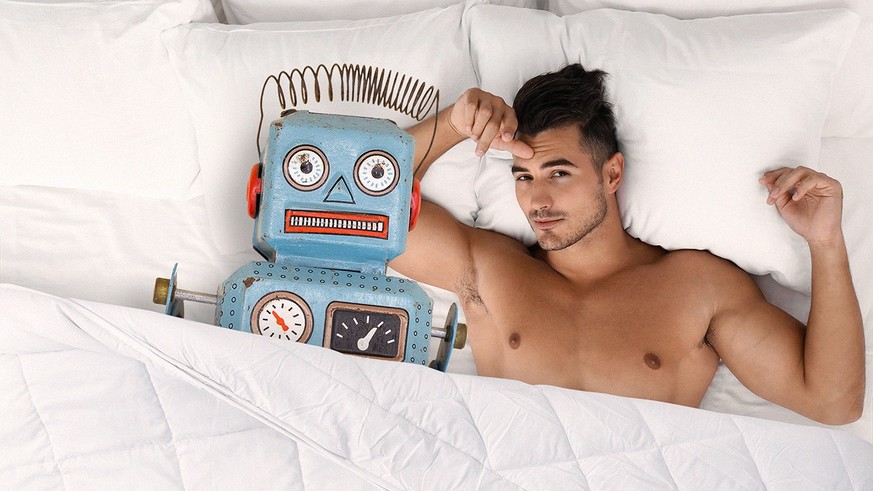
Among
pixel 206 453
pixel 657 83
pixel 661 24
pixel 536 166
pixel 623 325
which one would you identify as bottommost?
pixel 206 453

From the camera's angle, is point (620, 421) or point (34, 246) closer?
point (620, 421)

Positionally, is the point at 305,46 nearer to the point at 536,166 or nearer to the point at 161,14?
the point at 161,14

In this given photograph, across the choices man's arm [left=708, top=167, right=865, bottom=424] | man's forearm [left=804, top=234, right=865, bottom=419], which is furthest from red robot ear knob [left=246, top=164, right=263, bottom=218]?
man's forearm [left=804, top=234, right=865, bottom=419]

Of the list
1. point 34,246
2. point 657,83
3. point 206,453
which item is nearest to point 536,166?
point 657,83

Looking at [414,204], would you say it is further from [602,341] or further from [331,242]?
[602,341]

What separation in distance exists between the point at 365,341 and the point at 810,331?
84cm

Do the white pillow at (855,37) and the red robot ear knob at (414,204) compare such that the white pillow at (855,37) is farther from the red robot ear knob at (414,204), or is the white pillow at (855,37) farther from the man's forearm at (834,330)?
the red robot ear knob at (414,204)

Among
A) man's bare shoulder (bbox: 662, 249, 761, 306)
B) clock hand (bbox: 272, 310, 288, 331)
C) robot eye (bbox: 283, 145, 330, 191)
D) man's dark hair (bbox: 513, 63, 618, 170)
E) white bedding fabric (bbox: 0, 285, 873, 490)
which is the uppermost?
man's dark hair (bbox: 513, 63, 618, 170)

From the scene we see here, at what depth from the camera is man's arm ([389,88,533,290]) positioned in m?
1.46

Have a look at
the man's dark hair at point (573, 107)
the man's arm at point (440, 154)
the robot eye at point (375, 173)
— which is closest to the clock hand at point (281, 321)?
the robot eye at point (375, 173)

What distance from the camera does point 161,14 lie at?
1569 millimetres

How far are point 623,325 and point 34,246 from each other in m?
1.16

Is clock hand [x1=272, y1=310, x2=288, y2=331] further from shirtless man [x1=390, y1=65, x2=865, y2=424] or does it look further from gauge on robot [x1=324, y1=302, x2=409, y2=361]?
shirtless man [x1=390, y1=65, x2=865, y2=424]

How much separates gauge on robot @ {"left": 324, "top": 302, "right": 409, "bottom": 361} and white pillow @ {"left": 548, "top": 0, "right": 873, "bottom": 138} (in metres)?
0.80
